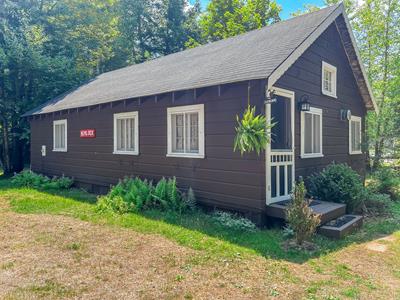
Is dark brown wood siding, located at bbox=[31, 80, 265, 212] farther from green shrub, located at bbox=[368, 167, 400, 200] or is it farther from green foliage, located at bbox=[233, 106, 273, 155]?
green shrub, located at bbox=[368, 167, 400, 200]

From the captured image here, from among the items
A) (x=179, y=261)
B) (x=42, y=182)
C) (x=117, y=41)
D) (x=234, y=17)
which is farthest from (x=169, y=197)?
(x=234, y=17)

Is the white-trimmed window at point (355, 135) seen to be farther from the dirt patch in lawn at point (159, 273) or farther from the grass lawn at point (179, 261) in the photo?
the dirt patch in lawn at point (159, 273)

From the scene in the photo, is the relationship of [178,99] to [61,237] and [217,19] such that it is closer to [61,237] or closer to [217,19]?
[61,237]

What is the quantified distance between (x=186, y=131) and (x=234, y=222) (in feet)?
8.13

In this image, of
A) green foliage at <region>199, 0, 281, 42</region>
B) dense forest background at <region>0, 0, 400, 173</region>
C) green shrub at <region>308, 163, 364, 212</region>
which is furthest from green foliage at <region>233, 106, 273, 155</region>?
green foliage at <region>199, 0, 281, 42</region>

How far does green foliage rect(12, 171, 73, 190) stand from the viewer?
10.2 m

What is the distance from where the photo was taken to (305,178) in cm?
728

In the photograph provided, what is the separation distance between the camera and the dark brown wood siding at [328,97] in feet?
23.0

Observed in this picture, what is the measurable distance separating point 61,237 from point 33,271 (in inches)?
52.5

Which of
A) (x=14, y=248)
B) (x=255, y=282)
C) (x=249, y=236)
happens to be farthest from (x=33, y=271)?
(x=249, y=236)

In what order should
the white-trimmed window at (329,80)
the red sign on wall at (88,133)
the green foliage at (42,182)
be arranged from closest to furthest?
the white-trimmed window at (329,80), the red sign on wall at (88,133), the green foliage at (42,182)

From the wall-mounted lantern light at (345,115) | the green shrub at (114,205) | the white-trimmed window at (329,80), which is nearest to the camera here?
the green shrub at (114,205)

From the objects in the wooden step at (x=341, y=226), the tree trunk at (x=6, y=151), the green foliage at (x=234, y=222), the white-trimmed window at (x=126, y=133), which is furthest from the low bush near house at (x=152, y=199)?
the tree trunk at (x=6, y=151)

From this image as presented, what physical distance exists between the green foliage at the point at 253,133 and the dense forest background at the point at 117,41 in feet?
22.2
